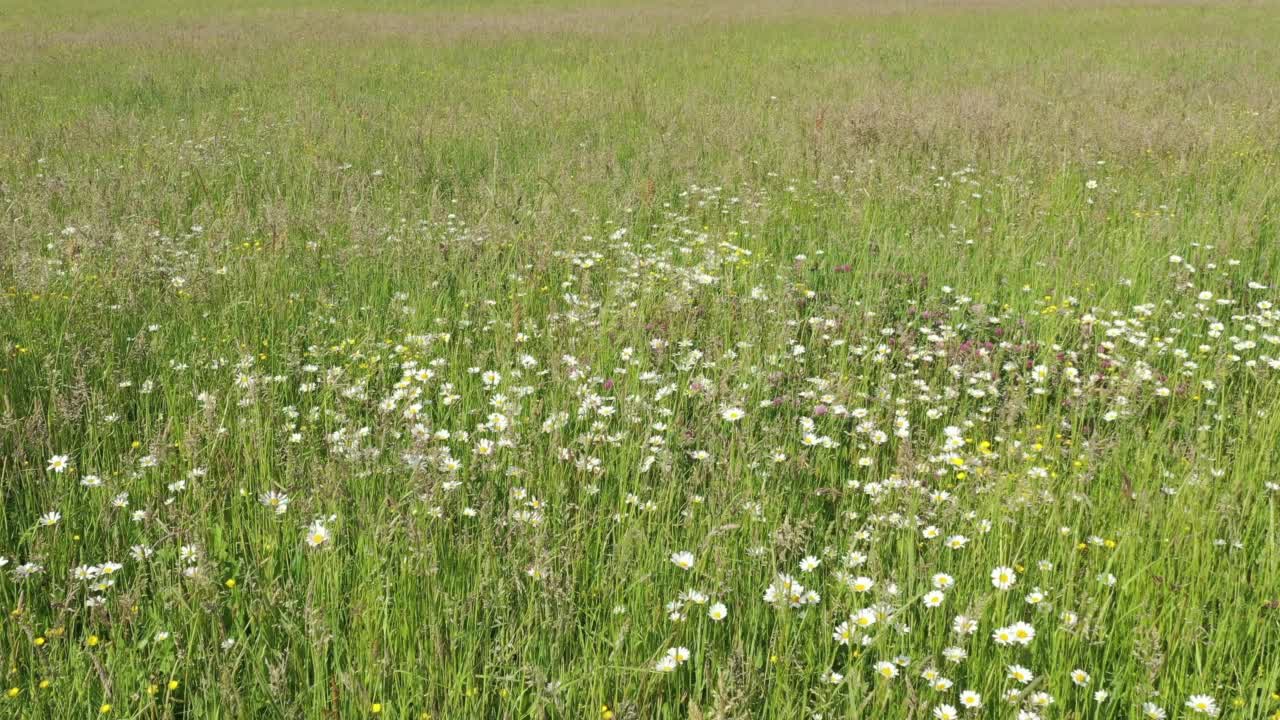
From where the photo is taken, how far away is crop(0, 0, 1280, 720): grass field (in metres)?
2.19

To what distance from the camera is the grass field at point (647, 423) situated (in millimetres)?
2193

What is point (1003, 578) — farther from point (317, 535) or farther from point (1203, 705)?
point (317, 535)

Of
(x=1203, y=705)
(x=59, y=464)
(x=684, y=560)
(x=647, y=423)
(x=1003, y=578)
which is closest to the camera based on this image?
(x=1203, y=705)

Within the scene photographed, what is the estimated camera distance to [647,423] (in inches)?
132

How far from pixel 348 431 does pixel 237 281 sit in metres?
1.93

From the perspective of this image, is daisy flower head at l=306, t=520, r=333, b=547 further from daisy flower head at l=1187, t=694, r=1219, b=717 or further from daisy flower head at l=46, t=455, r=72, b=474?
daisy flower head at l=1187, t=694, r=1219, b=717

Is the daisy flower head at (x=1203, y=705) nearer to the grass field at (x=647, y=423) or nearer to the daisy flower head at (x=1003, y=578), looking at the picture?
the grass field at (x=647, y=423)

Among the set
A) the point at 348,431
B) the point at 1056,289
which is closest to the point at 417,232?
the point at 348,431

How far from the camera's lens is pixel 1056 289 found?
16.1ft

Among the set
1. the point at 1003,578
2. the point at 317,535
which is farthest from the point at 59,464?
the point at 1003,578

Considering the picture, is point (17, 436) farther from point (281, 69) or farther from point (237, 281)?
point (281, 69)

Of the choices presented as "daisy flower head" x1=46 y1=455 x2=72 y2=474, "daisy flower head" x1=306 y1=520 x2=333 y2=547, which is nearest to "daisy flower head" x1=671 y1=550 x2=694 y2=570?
"daisy flower head" x1=306 y1=520 x2=333 y2=547

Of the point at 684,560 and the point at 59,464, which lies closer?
the point at 684,560

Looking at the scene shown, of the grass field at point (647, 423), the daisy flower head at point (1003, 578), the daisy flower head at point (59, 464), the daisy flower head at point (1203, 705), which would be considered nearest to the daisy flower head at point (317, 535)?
the grass field at point (647, 423)
